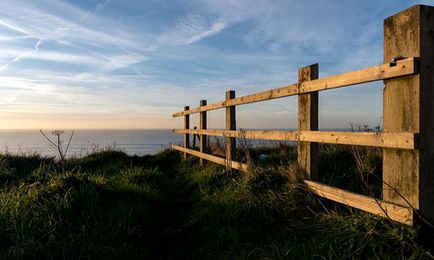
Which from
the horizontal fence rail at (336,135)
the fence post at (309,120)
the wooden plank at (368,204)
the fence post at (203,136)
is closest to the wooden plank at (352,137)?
the horizontal fence rail at (336,135)

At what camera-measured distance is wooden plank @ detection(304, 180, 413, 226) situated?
2.99 m

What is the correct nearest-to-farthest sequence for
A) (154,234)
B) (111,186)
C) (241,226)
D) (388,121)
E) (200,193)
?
(388,121), (241,226), (154,234), (111,186), (200,193)

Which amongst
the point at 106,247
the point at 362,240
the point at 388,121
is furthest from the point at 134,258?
the point at 388,121

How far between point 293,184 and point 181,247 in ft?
5.53

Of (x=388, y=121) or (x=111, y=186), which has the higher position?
(x=388, y=121)

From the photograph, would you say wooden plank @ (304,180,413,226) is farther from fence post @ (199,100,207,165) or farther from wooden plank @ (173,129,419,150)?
fence post @ (199,100,207,165)

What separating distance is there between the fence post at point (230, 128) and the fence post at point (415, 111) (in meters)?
3.96

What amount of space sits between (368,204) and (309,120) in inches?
58.4

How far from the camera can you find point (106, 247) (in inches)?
135

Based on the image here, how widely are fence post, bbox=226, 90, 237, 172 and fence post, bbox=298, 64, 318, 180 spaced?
2.40 meters

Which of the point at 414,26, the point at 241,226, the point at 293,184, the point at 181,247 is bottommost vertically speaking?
the point at 181,247

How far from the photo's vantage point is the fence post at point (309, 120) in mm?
4551

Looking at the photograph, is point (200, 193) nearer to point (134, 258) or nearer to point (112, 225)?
point (112, 225)

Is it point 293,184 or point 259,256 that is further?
point 293,184
